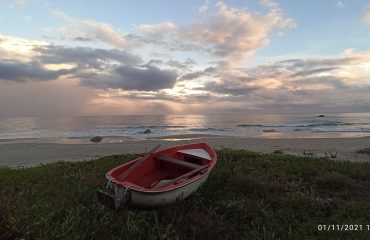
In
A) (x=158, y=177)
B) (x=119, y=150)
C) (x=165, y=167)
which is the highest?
(x=165, y=167)

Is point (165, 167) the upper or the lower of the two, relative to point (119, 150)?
upper

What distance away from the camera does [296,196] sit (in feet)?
22.7

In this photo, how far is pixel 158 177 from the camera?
26.6ft

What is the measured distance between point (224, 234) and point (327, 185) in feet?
12.9

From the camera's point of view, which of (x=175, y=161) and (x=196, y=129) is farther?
(x=196, y=129)

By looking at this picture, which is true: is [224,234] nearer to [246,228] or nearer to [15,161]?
[246,228]

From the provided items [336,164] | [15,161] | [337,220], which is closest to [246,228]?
[337,220]

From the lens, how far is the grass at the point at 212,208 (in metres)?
5.17

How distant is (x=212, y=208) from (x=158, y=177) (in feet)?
7.15

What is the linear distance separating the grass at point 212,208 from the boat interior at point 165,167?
652mm
